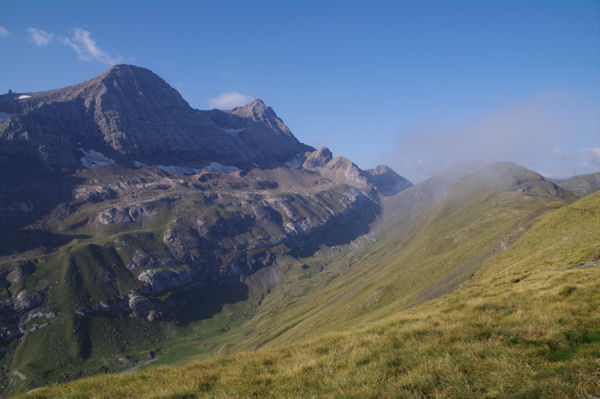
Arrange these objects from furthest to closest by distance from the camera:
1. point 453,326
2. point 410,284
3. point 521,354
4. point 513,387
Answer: point 410,284
point 453,326
point 521,354
point 513,387

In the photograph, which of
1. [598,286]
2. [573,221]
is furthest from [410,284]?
[598,286]

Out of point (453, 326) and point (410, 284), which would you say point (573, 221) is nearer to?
point (410, 284)

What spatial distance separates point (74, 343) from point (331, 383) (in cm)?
25590

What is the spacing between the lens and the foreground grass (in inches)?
348

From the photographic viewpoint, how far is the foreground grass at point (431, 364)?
8.84 metres

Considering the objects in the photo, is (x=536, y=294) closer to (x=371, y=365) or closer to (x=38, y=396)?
(x=371, y=365)

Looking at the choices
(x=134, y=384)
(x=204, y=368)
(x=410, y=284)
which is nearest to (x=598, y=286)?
(x=204, y=368)

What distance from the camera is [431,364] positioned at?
1025 centimetres

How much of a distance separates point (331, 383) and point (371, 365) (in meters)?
1.84

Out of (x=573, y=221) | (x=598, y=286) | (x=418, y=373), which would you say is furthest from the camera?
(x=573, y=221)

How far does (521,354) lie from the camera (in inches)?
407

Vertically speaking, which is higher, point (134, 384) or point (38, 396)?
point (38, 396)

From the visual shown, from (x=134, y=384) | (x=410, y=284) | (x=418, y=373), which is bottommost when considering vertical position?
(x=410, y=284)

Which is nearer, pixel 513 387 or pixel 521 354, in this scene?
pixel 513 387
